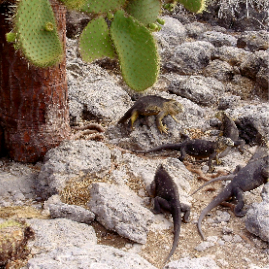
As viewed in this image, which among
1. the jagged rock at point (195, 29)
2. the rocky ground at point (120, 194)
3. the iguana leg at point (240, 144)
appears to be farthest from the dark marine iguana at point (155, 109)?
the jagged rock at point (195, 29)

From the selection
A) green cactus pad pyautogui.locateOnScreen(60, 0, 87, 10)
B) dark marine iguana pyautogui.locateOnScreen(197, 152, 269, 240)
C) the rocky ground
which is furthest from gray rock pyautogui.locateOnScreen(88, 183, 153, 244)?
green cactus pad pyautogui.locateOnScreen(60, 0, 87, 10)

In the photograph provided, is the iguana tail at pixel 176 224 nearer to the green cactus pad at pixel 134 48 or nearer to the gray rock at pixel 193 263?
the gray rock at pixel 193 263

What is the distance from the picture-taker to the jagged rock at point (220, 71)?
24.9 ft

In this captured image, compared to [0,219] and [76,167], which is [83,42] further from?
[0,219]

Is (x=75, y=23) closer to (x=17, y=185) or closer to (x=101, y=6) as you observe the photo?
(x=101, y=6)

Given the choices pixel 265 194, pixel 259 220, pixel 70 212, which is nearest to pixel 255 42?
pixel 265 194

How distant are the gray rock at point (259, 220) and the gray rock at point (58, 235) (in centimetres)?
144

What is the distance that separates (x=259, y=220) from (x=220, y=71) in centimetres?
486

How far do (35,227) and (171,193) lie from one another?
1.39 metres

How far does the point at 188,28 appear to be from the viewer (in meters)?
10.2

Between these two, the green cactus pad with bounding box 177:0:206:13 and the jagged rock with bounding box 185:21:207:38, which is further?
the jagged rock with bounding box 185:21:207:38

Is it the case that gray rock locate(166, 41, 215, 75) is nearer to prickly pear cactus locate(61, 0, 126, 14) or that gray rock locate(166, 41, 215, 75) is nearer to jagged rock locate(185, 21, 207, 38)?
jagged rock locate(185, 21, 207, 38)

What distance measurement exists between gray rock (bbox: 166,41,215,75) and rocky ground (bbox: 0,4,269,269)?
1.02 meters

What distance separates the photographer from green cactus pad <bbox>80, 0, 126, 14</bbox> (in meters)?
3.41
